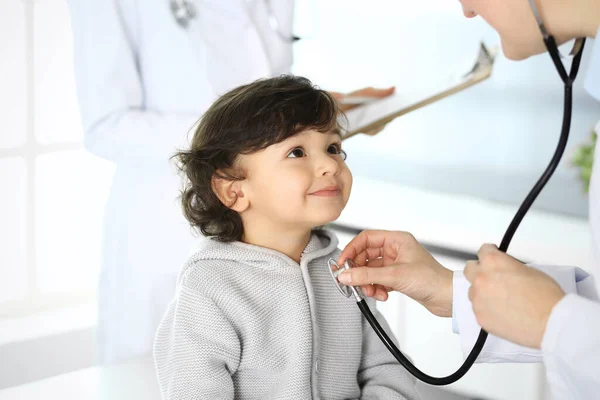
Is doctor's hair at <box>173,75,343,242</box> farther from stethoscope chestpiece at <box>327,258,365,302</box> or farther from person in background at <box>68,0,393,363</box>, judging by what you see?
person in background at <box>68,0,393,363</box>

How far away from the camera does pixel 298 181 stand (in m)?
1.34

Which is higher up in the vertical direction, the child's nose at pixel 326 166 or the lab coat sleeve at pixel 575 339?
the child's nose at pixel 326 166

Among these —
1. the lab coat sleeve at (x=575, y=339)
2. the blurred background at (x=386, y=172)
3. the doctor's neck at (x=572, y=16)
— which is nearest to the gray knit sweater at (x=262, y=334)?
the lab coat sleeve at (x=575, y=339)

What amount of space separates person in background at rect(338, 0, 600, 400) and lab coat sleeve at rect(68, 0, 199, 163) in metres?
0.70

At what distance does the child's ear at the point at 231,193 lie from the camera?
141 cm

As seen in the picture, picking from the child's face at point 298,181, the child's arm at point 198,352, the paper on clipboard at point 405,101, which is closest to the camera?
the child's arm at point 198,352

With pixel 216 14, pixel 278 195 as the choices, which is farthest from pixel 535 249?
pixel 278 195

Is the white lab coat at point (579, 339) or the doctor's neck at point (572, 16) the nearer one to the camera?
the white lab coat at point (579, 339)

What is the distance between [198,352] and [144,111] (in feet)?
2.77

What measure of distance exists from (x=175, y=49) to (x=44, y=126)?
0.98m

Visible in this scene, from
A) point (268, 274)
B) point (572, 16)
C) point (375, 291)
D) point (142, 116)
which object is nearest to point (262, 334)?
point (268, 274)

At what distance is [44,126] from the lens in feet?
9.11

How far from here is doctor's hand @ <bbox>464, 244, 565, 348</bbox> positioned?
1002 millimetres

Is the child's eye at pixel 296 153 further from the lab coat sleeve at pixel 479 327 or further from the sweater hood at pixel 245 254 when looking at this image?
the lab coat sleeve at pixel 479 327
